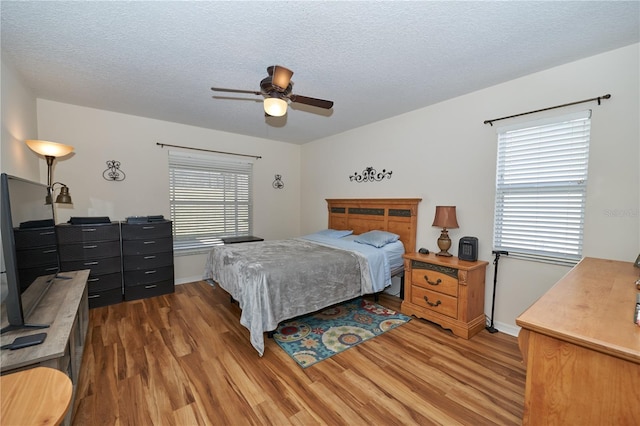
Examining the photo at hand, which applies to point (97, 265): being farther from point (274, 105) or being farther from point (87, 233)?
point (274, 105)

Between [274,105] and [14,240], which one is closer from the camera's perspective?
[14,240]

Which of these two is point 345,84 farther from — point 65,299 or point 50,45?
point 65,299

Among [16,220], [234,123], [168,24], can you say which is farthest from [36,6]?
[234,123]

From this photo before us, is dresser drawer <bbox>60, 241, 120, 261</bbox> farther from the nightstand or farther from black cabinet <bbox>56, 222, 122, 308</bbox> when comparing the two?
the nightstand

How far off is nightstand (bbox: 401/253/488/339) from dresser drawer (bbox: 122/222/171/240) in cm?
337

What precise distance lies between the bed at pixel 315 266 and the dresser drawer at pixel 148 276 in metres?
0.63

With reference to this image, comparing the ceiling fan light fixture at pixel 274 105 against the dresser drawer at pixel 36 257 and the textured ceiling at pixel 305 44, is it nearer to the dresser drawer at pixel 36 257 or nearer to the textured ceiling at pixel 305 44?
the textured ceiling at pixel 305 44

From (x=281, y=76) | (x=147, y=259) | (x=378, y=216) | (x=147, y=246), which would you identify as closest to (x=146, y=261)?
(x=147, y=259)

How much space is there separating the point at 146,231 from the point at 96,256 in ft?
2.00

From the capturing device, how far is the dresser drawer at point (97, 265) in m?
3.17

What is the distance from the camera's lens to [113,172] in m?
3.78

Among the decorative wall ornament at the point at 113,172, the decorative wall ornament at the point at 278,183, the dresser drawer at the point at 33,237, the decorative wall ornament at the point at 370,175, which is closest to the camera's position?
the dresser drawer at the point at 33,237

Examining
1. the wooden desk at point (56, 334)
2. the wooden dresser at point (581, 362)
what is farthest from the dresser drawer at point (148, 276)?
the wooden dresser at point (581, 362)

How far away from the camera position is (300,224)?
582 cm
